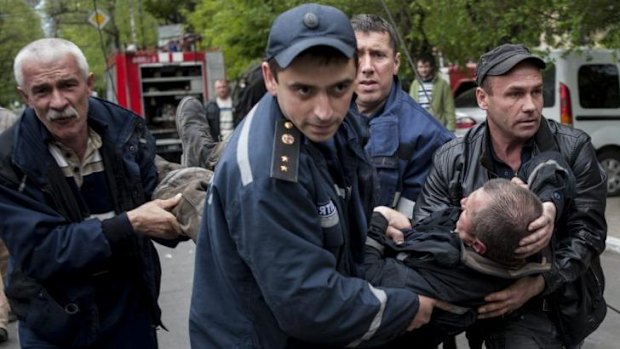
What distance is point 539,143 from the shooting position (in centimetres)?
289

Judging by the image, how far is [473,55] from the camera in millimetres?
11875

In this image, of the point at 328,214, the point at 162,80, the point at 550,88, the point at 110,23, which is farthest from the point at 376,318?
the point at 110,23

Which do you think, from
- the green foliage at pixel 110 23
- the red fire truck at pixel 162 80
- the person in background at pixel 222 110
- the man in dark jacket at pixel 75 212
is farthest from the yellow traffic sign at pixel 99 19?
the man in dark jacket at pixel 75 212

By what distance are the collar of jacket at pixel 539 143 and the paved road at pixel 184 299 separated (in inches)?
115

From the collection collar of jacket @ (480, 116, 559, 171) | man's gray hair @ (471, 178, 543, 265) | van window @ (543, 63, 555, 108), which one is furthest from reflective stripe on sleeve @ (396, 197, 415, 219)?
van window @ (543, 63, 555, 108)

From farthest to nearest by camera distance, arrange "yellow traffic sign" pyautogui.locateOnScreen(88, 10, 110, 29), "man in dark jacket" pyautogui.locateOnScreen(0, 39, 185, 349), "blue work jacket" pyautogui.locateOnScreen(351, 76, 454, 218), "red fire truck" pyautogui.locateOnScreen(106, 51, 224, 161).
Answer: "red fire truck" pyautogui.locateOnScreen(106, 51, 224, 161) → "yellow traffic sign" pyautogui.locateOnScreen(88, 10, 110, 29) → "blue work jacket" pyautogui.locateOnScreen(351, 76, 454, 218) → "man in dark jacket" pyautogui.locateOnScreen(0, 39, 185, 349)

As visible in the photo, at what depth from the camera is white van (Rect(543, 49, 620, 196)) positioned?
11023 mm

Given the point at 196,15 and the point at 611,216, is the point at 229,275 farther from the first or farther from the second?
the point at 196,15

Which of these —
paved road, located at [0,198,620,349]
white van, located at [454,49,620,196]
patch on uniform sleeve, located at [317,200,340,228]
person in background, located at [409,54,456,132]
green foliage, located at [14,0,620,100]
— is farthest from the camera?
white van, located at [454,49,620,196]

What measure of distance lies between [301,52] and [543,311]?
4.35 feet

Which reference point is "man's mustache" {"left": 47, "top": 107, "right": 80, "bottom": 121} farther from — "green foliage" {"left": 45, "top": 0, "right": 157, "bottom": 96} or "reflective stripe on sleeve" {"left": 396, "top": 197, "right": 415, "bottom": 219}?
"green foliage" {"left": 45, "top": 0, "right": 157, "bottom": 96}

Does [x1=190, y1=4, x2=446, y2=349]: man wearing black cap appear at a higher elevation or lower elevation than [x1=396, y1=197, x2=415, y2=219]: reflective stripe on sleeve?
higher

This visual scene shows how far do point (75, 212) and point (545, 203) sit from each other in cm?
162

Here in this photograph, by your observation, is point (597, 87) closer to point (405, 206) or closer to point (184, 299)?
point (184, 299)
